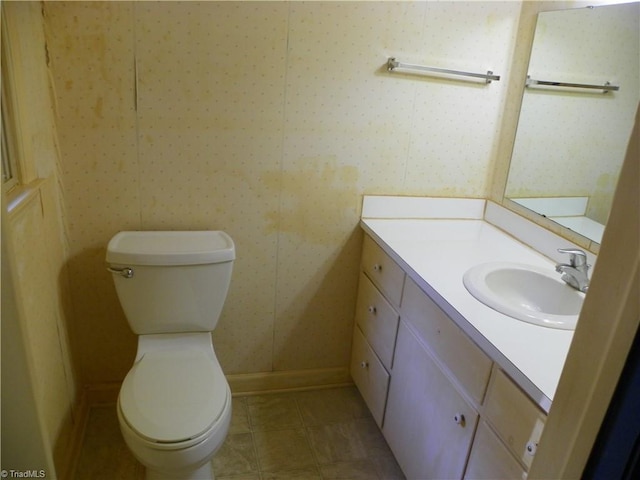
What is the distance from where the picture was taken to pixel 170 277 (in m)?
1.79

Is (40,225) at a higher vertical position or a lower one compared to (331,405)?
higher

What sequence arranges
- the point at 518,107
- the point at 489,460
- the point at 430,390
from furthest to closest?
the point at 518,107 < the point at 430,390 < the point at 489,460

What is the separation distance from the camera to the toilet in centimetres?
146

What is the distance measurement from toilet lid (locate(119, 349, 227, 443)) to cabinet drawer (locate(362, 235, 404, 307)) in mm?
708

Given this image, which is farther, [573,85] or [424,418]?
[573,85]

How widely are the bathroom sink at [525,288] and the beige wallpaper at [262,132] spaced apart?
1.99 feet

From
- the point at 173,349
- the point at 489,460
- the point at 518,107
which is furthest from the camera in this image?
the point at 518,107

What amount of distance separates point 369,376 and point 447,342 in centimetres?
73

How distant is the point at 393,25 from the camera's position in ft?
6.22

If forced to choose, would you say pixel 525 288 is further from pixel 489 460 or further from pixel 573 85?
pixel 573 85

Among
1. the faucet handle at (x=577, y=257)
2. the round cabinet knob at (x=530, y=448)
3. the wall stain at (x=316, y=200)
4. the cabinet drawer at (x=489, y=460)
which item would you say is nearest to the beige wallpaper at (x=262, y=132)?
the wall stain at (x=316, y=200)

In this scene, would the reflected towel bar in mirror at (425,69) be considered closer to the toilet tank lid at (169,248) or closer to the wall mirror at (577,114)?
the wall mirror at (577,114)

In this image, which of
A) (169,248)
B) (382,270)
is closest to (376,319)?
(382,270)

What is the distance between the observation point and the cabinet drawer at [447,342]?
4.28 feet
